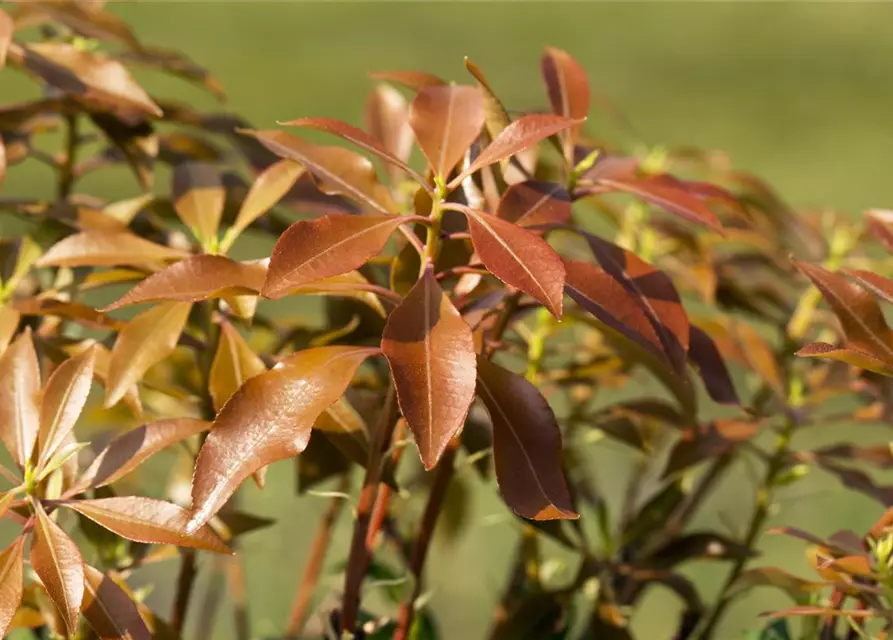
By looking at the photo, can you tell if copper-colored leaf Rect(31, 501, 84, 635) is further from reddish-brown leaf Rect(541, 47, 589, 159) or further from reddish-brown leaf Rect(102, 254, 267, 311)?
reddish-brown leaf Rect(541, 47, 589, 159)

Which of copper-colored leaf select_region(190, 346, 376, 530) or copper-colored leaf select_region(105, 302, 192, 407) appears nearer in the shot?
copper-colored leaf select_region(190, 346, 376, 530)

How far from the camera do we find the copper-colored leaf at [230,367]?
809 millimetres

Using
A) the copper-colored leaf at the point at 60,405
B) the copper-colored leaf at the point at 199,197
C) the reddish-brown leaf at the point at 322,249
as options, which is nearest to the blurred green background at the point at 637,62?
the copper-colored leaf at the point at 199,197

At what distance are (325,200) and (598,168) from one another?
271mm

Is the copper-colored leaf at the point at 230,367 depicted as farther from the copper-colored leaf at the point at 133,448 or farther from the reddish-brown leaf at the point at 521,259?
the reddish-brown leaf at the point at 521,259

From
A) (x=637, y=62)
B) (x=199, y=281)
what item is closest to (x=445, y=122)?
(x=199, y=281)

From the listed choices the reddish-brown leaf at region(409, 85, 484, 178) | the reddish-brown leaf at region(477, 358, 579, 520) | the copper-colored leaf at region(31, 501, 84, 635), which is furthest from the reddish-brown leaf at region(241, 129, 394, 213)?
the copper-colored leaf at region(31, 501, 84, 635)

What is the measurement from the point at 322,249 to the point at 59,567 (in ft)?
0.85

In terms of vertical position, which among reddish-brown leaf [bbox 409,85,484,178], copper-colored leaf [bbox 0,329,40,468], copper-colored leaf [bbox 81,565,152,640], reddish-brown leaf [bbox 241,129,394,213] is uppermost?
reddish-brown leaf [bbox 409,85,484,178]

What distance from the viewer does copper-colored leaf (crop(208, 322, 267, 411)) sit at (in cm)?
81

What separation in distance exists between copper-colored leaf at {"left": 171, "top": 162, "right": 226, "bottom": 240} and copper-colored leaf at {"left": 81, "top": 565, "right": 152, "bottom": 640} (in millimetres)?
314

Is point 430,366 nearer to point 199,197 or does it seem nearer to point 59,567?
point 59,567

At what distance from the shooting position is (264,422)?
2.23 ft

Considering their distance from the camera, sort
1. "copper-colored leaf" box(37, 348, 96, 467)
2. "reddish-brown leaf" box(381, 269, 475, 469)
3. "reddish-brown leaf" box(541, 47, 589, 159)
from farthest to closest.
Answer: "reddish-brown leaf" box(541, 47, 589, 159)
"copper-colored leaf" box(37, 348, 96, 467)
"reddish-brown leaf" box(381, 269, 475, 469)
